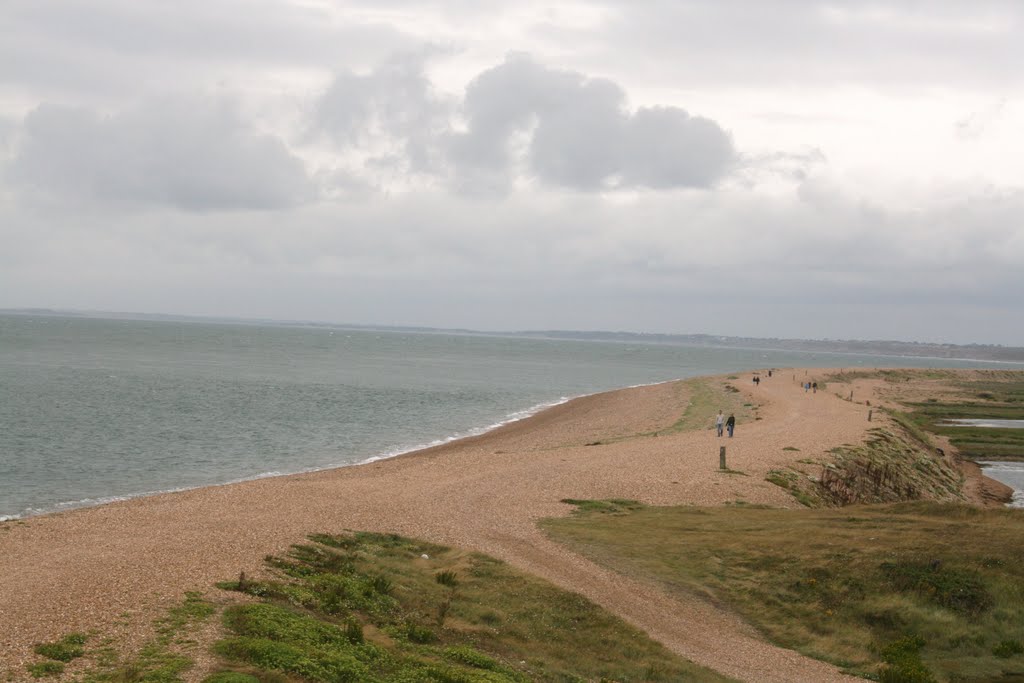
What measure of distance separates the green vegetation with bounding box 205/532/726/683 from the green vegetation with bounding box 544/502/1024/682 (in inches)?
163

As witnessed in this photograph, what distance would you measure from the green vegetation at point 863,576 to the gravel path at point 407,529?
4.01ft

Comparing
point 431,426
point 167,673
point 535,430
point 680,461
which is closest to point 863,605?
point 167,673

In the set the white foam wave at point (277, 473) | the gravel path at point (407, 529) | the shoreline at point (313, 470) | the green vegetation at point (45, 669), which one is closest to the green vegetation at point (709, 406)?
the gravel path at point (407, 529)

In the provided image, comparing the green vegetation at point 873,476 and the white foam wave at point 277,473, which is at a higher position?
the green vegetation at point 873,476

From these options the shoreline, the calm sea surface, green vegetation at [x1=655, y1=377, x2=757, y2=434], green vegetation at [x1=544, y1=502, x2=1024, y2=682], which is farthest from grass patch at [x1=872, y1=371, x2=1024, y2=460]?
green vegetation at [x1=544, y1=502, x2=1024, y2=682]

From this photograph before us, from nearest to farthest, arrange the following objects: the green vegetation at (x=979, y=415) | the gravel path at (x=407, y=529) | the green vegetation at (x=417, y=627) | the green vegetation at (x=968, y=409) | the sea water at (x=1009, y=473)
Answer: the green vegetation at (x=417, y=627)
the gravel path at (x=407, y=529)
the sea water at (x=1009, y=473)
the green vegetation at (x=979, y=415)
the green vegetation at (x=968, y=409)

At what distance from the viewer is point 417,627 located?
55.4ft

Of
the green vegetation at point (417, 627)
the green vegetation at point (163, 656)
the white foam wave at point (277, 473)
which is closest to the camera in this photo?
the green vegetation at point (163, 656)

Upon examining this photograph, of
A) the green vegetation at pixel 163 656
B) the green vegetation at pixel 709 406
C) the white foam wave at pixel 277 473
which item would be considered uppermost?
the green vegetation at pixel 163 656

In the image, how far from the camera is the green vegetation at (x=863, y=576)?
19516 mm

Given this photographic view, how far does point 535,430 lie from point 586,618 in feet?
148

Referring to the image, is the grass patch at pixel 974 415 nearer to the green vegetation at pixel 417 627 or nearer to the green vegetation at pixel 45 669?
the green vegetation at pixel 417 627

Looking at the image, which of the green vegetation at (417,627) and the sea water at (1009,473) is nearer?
the green vegetation at (417,627)

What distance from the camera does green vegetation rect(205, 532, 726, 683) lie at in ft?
45.7
